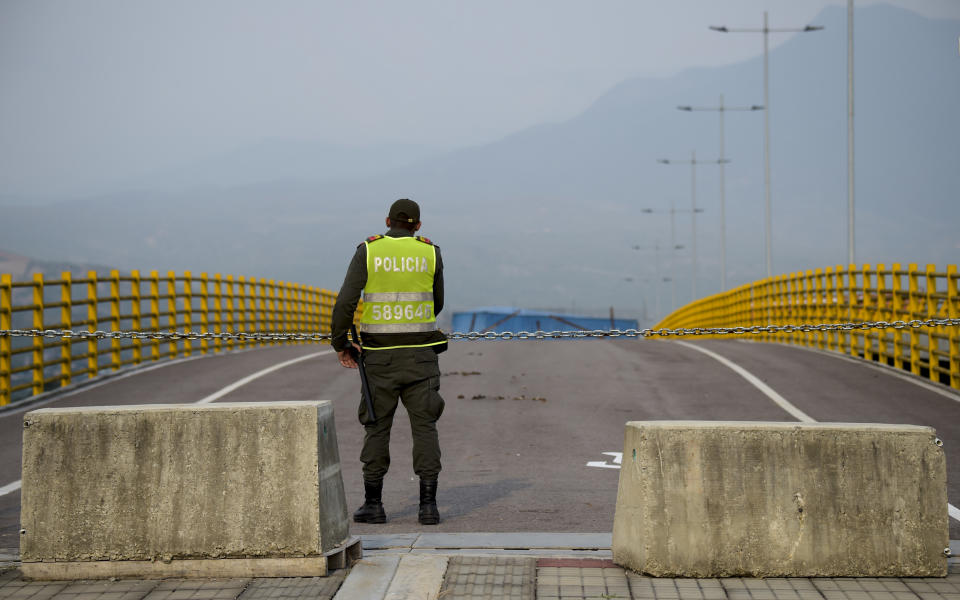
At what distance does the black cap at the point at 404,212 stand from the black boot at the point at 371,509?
5.44ft

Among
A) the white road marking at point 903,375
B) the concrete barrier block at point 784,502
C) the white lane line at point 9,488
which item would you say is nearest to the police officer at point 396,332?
the concrete barrier block at point 784,502

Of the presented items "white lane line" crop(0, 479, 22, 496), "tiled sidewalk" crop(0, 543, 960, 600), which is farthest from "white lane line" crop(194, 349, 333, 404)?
"tiled sidewalk" crop(0, 543, 960, 600)

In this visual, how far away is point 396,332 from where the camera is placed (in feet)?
22.2

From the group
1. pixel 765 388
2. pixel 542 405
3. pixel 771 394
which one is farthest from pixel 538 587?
pixel 765 388

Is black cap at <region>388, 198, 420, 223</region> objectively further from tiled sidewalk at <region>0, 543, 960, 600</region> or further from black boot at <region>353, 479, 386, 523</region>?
tiled sidewalk at <region>0, 543, 960, 600</region>

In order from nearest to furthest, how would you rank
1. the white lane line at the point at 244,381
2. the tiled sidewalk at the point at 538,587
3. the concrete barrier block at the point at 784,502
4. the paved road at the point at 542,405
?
the tiled sidewalk at the point at 538,587
the concrete barrier block at the point at 784,502
the paved road at the point at 542,405
the white lane line at the point at 244,381

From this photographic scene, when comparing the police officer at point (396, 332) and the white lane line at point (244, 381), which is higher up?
the police officer at point (396, 332)

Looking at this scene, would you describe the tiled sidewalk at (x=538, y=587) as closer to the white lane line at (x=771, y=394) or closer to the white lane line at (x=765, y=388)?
the white lane line at (x=771, y=394)

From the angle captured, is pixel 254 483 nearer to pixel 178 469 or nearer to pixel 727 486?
pixel 178 469

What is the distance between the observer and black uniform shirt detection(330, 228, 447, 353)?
6.69 meters

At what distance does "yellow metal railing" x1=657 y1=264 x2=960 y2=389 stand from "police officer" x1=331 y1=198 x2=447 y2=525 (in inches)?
390

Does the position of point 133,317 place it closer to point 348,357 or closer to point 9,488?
point 9,488

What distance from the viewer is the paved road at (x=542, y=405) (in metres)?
7.89

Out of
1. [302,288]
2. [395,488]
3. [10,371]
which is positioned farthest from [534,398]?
[302,288]
